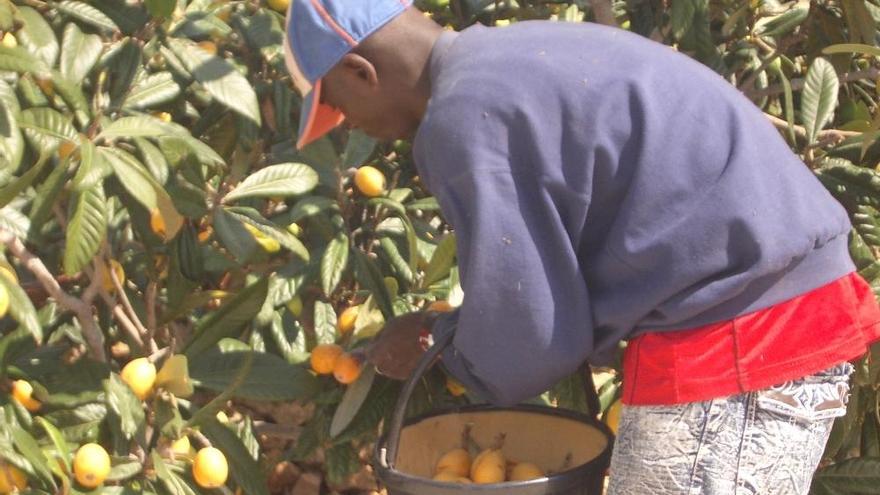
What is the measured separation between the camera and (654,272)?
1.82 metres

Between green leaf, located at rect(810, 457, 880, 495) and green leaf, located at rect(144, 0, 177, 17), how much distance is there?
1.47m

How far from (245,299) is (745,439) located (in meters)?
0.90

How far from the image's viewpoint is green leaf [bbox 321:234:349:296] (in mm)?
2453

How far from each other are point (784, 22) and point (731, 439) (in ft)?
4.96

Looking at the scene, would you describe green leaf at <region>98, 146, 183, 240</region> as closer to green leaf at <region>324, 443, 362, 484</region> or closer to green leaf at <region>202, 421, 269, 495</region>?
green leaf at <region>202, 421, 269, 495</region>

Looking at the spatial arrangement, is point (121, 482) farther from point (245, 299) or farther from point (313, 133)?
point (313, 133)

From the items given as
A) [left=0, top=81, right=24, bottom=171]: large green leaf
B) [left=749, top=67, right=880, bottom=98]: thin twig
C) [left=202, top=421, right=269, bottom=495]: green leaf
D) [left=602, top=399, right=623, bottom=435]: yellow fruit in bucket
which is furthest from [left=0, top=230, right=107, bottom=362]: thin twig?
[left=749, top=67, right=880, bottom=98]: thin twig

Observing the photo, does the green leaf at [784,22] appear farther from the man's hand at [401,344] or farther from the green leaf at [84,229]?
the green leaf at [84,229]

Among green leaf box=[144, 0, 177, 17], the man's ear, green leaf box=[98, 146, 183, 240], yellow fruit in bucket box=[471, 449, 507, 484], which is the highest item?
the man's ear

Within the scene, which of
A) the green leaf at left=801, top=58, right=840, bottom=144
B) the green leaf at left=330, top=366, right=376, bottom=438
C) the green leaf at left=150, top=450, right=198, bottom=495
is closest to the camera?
the green leaf at left=150, top=450, right=198, bottom=495

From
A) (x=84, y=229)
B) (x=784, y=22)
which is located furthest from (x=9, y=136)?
(x=784, y=22)

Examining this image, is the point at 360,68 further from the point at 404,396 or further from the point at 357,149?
the point at 357,149

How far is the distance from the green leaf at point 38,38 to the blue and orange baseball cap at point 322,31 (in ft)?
1.80

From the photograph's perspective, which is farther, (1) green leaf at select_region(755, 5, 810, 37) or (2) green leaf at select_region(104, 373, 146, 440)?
(1) green leaf at select_region(755, 5, 810, 37)
